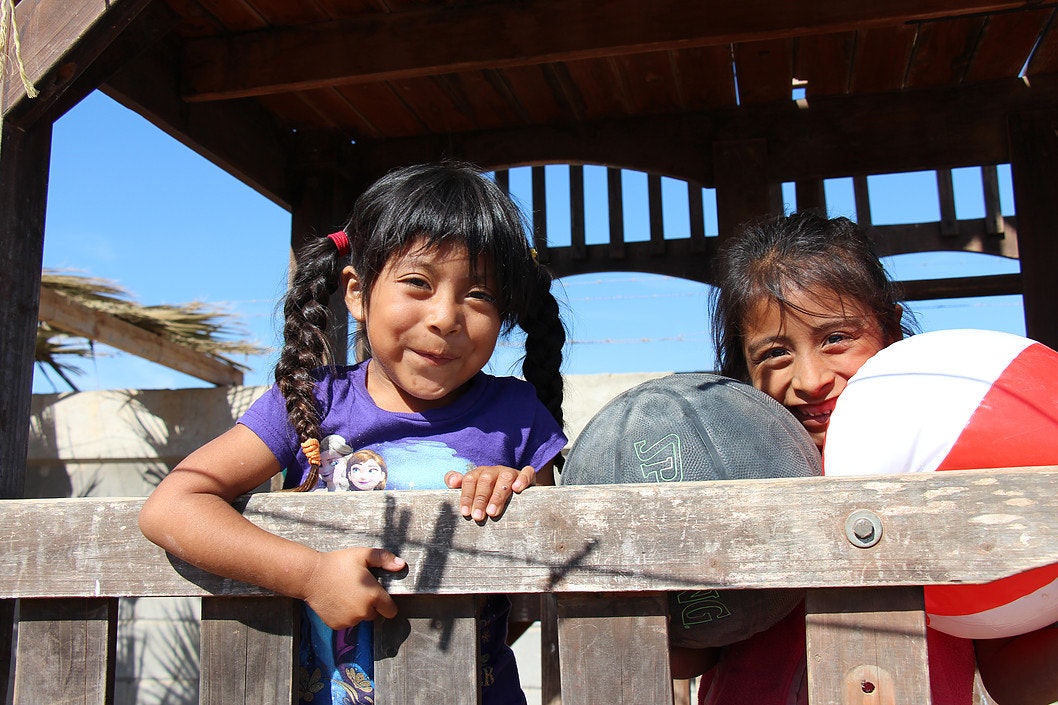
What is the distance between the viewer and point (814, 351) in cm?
221

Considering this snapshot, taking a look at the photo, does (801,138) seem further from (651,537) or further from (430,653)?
(430,653)

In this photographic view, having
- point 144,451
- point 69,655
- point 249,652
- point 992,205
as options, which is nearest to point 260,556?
point 249,652

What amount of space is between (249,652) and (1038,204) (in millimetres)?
3947

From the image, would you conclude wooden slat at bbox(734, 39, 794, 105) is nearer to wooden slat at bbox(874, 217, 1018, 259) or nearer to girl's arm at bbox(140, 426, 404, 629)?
wooden slat at bbox(874, 217, 1018, 259)

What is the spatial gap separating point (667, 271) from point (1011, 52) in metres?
2.95

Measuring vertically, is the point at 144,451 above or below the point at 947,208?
below

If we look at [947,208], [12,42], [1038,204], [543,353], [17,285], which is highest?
[947,208]

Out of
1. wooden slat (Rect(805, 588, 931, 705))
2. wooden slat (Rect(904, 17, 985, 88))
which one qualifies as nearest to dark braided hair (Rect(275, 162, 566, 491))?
wooden slat (Rect(805, 588, 931, 705))

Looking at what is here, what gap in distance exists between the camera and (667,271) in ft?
21.8

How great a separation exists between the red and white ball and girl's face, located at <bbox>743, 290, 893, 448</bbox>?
462 mm

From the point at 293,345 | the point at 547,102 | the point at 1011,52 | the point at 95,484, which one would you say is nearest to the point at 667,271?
the point at 547,102

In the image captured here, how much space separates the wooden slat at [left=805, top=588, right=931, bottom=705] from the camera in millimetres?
1329

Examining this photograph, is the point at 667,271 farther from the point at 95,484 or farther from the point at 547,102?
the point at 95,484

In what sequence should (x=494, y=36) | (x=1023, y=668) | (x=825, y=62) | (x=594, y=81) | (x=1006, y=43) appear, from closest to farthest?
1. (x=1023, y=668)
2. (x=494, y=36)
3. (x=1006, y=43)
4. (x=825, y=62)
5. (x=594, y=81)
